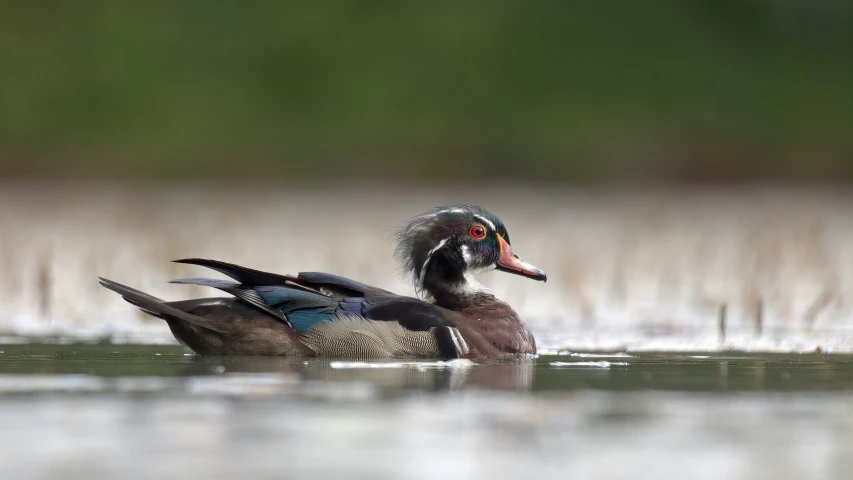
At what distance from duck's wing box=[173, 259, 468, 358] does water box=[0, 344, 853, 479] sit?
0.33 m

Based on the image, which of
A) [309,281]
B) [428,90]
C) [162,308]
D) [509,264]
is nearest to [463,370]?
[309,281]

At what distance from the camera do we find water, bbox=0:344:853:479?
5.88 meters

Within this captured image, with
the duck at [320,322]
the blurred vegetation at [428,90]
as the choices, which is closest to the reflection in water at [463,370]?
the duck at [320,322]

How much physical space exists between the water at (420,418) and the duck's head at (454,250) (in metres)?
1.39

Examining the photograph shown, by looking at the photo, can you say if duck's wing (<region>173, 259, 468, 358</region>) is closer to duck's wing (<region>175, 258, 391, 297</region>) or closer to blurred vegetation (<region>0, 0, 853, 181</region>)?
duck's wing (<region>175, 258, 391, 297</region>)

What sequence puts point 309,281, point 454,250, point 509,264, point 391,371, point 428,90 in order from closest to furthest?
point 391,371 → point 309,281 → point 454,250 → point 509,264 → point 428,90

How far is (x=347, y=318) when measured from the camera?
970 cm

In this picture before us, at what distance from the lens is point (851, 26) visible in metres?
39.0

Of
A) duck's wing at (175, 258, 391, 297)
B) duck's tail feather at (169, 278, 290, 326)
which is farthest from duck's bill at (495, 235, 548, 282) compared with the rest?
duck's tail feather at (169, 278, 290, 326)

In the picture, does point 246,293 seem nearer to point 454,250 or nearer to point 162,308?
point 162,308

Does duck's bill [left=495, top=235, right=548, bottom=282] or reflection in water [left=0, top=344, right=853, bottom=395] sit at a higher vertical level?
duck's bill [left=495, top=235, right=548, bottom=282]

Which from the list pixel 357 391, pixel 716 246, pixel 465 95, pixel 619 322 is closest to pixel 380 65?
pixel 465 95

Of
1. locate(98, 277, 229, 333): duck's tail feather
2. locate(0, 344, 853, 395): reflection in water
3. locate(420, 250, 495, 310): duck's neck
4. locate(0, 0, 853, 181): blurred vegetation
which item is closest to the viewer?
locate(0, 344, 853, 395): reflection in water

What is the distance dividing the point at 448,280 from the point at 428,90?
26.1 m
